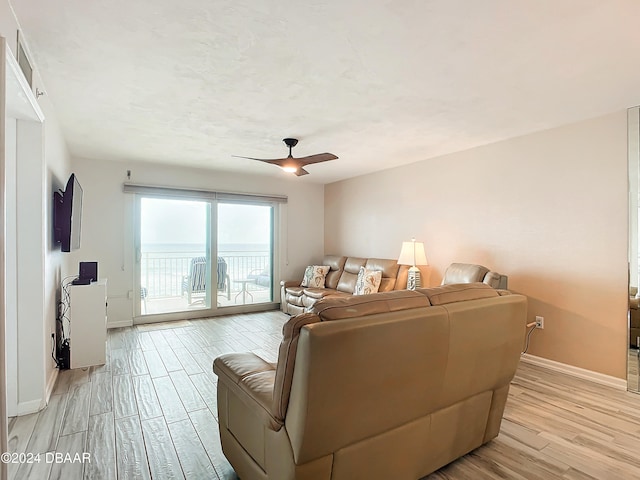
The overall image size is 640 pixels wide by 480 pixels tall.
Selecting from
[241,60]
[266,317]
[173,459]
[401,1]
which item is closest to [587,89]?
[401,1]

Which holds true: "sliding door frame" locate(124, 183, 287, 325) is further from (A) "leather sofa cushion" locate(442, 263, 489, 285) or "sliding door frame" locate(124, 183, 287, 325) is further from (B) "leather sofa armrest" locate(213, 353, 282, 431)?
(B) "leather sofa armrest" locate(213, 353, 282, 431)

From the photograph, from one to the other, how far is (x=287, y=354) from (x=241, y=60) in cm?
189

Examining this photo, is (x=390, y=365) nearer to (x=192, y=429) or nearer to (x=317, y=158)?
(x=192, y=429)

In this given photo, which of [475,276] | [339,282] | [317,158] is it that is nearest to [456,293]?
[475,276]

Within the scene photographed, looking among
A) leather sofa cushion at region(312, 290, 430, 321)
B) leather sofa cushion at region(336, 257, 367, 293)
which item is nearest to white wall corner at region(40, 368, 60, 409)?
leather sofa cushion at region(312, 290, 430, 321)

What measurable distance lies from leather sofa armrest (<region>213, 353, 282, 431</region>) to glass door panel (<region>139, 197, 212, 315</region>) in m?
4.14

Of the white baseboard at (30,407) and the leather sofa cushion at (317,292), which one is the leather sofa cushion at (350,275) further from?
the white baseboard at (30,407)

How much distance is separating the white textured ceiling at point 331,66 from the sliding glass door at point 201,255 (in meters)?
1.91

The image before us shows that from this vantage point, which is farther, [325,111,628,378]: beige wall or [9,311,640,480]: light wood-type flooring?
[325,111,628,378]: beige wall

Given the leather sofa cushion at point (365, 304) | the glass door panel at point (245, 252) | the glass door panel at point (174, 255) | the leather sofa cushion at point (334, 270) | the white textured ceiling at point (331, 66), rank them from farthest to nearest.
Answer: the glass door panel at point (245, 252), the leather sofa cushion at point (334, 270), the glass door panel at point (174, 255), the white textured ceiling at point (331, 66), the leather sofa cushion at point (365, 304)

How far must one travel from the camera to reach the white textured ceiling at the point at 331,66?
5.88ft

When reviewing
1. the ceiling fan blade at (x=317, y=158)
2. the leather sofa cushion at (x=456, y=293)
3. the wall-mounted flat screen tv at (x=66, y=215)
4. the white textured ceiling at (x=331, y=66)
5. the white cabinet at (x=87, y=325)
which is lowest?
the white cabinet at (x=87, y=325)

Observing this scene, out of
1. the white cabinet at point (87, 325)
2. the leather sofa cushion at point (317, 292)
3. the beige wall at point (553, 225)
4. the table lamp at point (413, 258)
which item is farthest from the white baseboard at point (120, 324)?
the beige wall at point (553, 225)

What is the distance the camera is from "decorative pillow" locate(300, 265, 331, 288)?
19.6 ft
